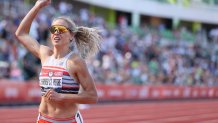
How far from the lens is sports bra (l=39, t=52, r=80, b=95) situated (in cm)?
430

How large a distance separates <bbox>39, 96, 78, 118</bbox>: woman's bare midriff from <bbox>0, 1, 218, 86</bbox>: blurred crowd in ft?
32.6

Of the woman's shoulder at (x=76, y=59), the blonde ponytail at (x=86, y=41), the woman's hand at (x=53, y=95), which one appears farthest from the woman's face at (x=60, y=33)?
the woman's hand at (x=53, y=95)

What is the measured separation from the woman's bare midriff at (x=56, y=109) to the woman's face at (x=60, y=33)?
1.61 ft

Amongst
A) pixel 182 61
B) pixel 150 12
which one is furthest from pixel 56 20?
pixel 150 12

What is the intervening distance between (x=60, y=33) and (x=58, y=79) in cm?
39

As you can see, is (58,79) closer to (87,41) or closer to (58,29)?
(58,29)

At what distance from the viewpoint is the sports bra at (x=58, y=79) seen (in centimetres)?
430

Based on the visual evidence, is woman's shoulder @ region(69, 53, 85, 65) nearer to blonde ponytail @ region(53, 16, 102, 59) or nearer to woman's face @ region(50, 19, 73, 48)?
woman's face @ region(50, 19, 73, 48)

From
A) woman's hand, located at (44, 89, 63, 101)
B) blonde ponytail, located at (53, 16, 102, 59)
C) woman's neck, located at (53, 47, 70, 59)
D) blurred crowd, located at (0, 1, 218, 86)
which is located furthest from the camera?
blurred crowd, located at (0, 1, 218, 86)

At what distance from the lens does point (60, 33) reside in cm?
435

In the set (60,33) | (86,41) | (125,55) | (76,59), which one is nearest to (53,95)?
(76,59)

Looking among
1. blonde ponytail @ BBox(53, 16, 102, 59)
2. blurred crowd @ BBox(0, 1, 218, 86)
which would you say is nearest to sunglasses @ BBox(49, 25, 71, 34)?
blonde ponytail @ BBox(53, 16, 102, 59)

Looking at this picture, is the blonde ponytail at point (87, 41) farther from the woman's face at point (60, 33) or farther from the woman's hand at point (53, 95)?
the woman's hand at point (53, 95)

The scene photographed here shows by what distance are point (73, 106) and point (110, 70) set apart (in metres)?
14.2
